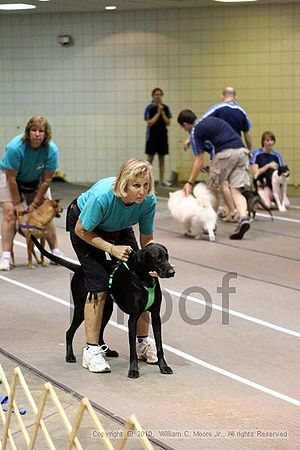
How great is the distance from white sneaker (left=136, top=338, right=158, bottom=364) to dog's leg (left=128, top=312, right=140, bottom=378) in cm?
23

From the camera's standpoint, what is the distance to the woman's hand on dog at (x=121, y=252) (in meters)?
4.77

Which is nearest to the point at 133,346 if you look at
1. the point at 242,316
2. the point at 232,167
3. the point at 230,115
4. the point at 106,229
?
the point at 106,229

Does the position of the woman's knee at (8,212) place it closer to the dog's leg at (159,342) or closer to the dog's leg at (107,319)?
the dog's leg at (107,319)

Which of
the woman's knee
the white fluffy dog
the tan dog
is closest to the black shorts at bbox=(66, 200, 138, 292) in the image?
the tan dog

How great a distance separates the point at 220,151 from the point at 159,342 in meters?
4.89

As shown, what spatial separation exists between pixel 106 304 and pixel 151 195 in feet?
2.27

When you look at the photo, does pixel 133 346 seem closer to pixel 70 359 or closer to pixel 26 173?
pixel 70 359

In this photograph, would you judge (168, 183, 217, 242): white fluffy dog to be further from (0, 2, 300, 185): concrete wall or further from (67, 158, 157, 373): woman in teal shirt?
(0, 2, 300, 185): concrete wall

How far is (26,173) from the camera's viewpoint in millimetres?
7660

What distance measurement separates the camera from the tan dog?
7.71 meters

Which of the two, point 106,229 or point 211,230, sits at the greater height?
point 106,229

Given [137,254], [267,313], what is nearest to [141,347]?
[137,254]

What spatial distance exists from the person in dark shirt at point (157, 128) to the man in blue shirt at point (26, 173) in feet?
17.3

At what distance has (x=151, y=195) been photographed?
486 centimetres
